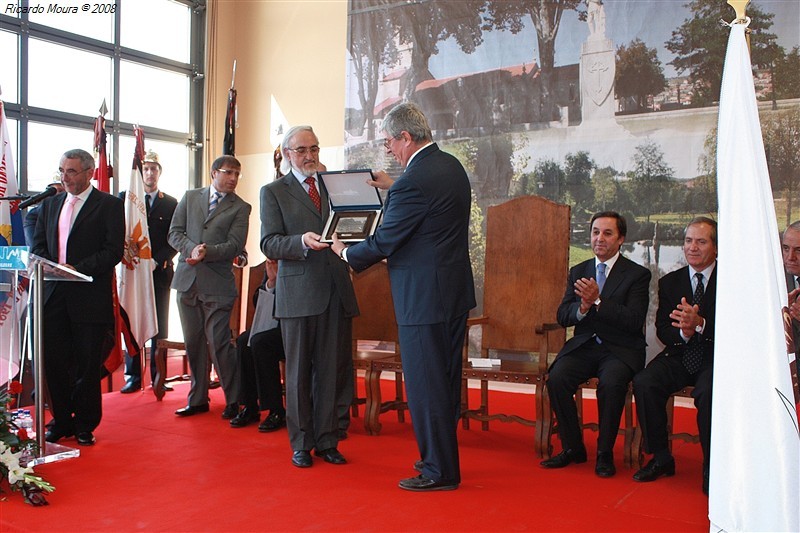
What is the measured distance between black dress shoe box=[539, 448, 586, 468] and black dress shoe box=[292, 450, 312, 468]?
114cm

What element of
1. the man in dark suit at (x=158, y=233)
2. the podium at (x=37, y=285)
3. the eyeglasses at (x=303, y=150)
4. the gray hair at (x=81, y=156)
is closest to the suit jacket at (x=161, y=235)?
the man in dark suit at (x=158, y=233)

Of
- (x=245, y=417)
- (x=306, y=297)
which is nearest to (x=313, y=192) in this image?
(x=306, y=297)

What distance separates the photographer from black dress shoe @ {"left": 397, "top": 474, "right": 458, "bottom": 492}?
11.1 feet

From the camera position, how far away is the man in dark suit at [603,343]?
377 centimetres

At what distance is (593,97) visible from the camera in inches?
232

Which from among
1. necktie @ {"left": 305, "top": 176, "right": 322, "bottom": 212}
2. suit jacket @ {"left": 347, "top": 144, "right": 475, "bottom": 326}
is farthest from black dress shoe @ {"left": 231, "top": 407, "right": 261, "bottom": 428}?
suit jacket @ {"left": 347, "top": 144, "right": 475, "bottom": 326}

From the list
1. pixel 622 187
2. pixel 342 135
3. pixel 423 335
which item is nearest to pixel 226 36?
pixel 342 135

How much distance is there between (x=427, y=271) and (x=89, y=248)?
6.63 ft

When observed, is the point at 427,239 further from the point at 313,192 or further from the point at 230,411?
the point at 230,411

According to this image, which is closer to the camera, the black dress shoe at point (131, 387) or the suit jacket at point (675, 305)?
the suit jacket at point (675, 305)

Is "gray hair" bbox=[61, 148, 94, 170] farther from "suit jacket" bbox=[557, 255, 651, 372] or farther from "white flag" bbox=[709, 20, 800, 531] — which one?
Answer: "white flag" bbox=[709, 20, 800, 531]

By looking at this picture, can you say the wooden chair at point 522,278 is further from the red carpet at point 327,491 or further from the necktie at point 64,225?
the necktie at point 64,225

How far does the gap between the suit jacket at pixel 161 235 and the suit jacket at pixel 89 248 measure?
199 centimetres

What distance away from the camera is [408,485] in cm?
339
